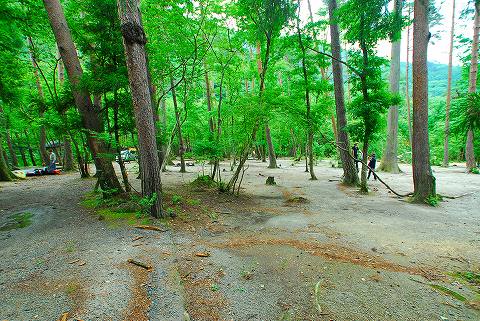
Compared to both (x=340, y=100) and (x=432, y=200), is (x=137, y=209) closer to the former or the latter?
(x=432, y=200)

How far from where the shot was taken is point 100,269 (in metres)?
3.48

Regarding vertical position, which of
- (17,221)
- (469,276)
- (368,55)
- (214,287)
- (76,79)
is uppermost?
(368,55)

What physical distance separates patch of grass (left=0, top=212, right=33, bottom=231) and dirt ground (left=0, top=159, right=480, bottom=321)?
0.15 metres

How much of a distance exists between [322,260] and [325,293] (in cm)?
99

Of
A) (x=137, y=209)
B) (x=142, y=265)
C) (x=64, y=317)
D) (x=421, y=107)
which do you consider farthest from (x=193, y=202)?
(x=421, y=107)

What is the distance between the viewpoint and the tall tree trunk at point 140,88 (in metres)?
4.94

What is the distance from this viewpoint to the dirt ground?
2.88m

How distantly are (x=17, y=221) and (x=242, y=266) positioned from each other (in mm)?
5674

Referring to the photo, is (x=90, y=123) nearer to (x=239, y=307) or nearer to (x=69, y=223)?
(x=69, y=223)

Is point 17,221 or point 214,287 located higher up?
point 17,221

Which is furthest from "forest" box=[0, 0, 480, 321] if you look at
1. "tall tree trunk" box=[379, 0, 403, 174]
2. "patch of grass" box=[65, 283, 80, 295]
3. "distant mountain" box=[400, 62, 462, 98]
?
"distant mountain" box=[400, 62, 462, 98]

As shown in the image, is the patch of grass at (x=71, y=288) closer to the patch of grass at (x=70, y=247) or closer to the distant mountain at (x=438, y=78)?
the patch of grass at (x=70, y=247)

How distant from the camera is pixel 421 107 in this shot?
27.1 feet

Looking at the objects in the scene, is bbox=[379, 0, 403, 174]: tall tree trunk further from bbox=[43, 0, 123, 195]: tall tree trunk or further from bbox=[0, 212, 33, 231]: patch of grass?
bbox=[0, 212, 33, 231]: patch of grass
